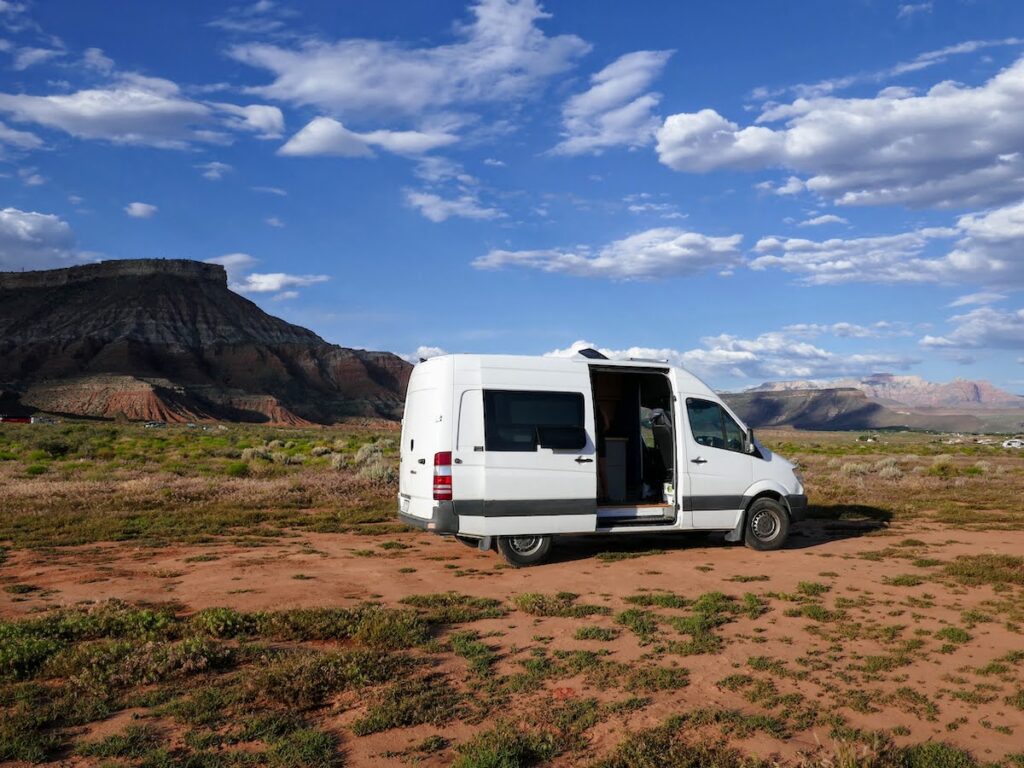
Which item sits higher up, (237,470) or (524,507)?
(524,507)

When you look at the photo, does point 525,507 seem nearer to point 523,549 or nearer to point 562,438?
point 523,549

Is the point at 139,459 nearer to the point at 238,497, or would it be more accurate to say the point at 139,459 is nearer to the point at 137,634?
the point at 238,497

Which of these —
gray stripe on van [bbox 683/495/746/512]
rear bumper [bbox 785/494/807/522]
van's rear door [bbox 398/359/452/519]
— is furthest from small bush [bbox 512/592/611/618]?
rear bumper [bbox 785/494/807/522]

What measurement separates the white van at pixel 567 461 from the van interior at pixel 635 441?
2 centimetres

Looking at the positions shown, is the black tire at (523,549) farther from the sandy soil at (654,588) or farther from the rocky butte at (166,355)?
the rocky butte at (166,355)

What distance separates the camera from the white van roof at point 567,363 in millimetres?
10352

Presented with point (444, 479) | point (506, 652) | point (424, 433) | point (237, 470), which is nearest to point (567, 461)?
point (444, 479)

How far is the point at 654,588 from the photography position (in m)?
9.15

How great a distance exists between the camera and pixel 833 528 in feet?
46.6

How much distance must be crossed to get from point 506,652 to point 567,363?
16.5 feet

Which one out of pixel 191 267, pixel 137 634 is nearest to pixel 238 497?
pixel 137 634

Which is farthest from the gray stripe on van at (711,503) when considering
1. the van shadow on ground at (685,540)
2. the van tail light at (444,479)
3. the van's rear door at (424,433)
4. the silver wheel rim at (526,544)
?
the van's rear door at (424,433)

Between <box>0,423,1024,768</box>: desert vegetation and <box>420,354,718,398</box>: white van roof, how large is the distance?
2.68m

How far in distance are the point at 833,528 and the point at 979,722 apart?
30.6 feet
